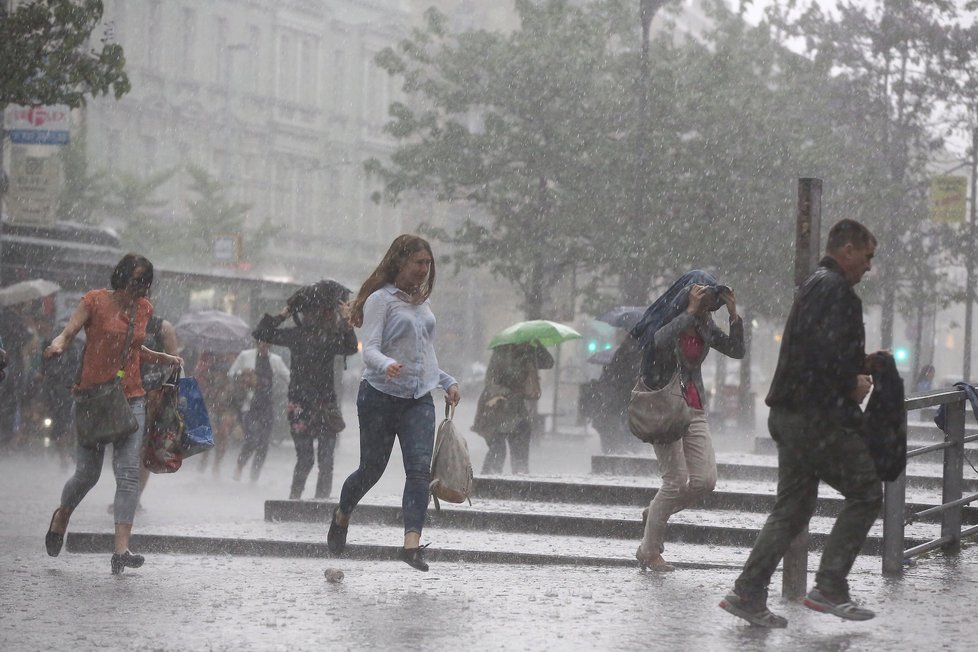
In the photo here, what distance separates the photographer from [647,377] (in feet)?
29.0

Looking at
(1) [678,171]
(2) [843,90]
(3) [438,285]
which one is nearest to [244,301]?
(1) [678,171]

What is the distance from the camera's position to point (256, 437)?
1703cm

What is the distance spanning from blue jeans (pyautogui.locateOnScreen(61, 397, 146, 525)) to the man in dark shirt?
3.56m

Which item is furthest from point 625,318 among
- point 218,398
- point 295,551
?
point 295,551

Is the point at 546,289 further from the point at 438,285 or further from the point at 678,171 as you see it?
the point at 438,285

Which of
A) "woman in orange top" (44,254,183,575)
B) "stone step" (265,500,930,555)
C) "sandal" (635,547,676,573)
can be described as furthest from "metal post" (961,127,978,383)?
"woman in orange top" (44,254,183,575)

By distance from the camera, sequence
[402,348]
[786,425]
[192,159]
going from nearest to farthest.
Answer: [786,425] < [402,348] < [192,159]

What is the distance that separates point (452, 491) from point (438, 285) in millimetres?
52265

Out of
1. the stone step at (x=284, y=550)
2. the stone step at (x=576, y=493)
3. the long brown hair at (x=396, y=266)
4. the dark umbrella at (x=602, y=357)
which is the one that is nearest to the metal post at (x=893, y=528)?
the stone step at (x=284, y=550)

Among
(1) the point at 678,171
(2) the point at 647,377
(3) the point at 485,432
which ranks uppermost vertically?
(1) the point at 678,171

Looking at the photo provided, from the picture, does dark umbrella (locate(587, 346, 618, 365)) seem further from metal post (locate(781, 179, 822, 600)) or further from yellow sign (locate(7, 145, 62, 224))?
metal post (locate(781, 179, 822, 600))

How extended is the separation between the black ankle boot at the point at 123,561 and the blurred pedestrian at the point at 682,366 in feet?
8.71

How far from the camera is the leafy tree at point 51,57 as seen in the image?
14945 mm

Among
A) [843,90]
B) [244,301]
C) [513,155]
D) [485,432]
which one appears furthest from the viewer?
[843,90]
